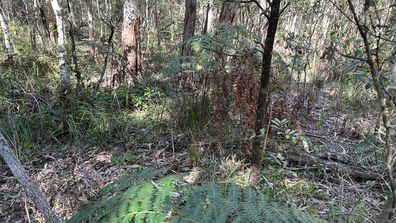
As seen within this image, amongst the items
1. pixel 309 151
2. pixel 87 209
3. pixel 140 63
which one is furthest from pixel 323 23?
pixel 87 209

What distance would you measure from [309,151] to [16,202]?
285 cm

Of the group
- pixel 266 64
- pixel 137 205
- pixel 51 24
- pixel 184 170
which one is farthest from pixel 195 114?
pixel 51 24

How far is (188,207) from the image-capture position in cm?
134

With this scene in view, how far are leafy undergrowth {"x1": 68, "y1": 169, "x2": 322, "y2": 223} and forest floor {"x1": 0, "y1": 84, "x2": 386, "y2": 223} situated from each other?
0.93m

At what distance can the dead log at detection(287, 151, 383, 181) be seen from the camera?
9.41 feet

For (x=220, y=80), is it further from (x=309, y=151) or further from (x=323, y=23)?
(x=323, y=23)

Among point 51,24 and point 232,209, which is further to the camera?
point 51,24

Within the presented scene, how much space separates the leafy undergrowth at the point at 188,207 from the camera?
1.29 m

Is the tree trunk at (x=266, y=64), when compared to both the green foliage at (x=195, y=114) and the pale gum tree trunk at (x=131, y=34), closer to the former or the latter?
the green foliage at (x=195, y=114)

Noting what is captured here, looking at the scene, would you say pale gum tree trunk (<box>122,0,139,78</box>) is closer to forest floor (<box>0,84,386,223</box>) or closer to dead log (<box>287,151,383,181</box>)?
forest floor (<box>0,84,386,223</box>)

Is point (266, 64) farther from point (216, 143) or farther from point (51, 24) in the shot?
point (51, 24)

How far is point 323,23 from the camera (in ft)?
31.4

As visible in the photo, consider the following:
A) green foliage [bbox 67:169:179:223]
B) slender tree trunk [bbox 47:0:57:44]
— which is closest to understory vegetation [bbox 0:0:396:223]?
green foliage [bbox 67:169:179:223]

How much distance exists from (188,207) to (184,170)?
1.65 meters
